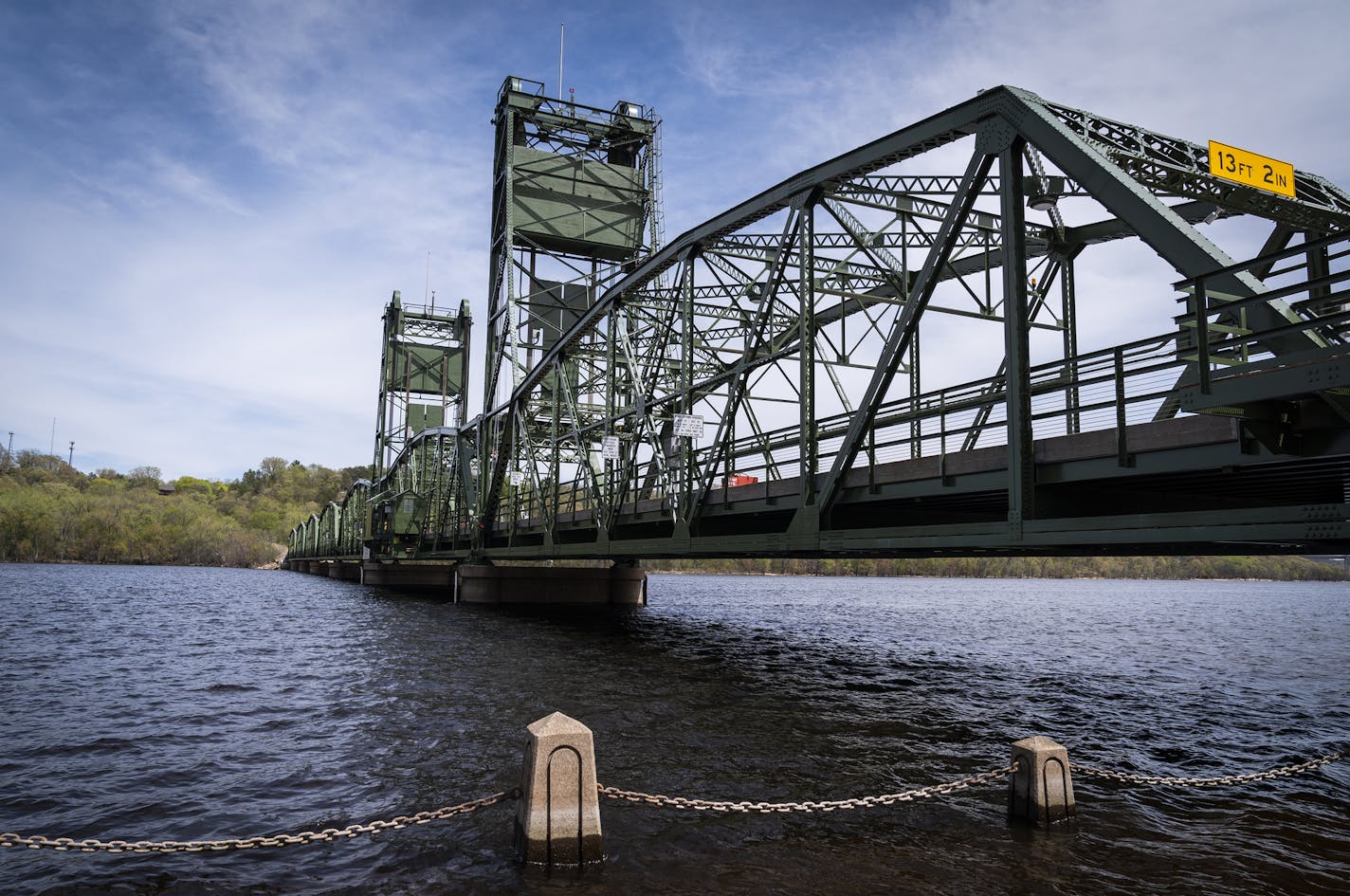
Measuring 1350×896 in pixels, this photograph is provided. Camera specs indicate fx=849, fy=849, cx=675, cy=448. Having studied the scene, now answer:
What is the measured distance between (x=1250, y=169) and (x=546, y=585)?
38.2m

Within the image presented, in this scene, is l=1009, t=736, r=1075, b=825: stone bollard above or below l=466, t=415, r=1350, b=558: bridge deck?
below

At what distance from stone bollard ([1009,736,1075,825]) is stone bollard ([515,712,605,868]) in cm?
428

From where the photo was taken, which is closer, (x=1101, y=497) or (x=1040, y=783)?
(x=1040, y=783)

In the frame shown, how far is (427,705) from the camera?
51.3ft

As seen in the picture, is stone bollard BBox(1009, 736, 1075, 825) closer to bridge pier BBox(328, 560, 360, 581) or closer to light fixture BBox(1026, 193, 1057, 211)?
light fixture BBox(1026, 193, 1057, 211)

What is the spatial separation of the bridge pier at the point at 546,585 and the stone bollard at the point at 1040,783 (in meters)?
38.4

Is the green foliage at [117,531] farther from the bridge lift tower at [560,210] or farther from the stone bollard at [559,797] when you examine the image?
the stone bollard at [559,797]

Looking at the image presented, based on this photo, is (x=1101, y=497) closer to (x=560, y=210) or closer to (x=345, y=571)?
(x=560, y=210)

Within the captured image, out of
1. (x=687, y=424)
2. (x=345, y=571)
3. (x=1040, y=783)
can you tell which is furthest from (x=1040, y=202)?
(x=345, y=571)

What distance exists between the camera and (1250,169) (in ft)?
42.7

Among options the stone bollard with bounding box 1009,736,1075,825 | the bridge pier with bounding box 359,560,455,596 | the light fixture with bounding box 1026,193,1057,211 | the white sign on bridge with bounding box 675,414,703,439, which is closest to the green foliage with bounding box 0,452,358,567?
the bridge pier with bounding box 359,560,455,596

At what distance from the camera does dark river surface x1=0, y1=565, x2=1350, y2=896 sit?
25.0ft

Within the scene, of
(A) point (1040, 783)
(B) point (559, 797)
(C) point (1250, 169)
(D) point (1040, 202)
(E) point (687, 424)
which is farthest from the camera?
(E) point (687, 424)

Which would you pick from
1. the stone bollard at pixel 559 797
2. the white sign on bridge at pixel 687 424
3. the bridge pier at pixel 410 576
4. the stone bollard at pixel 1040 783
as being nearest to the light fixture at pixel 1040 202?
the white sign on bridge at pixel 687 424
